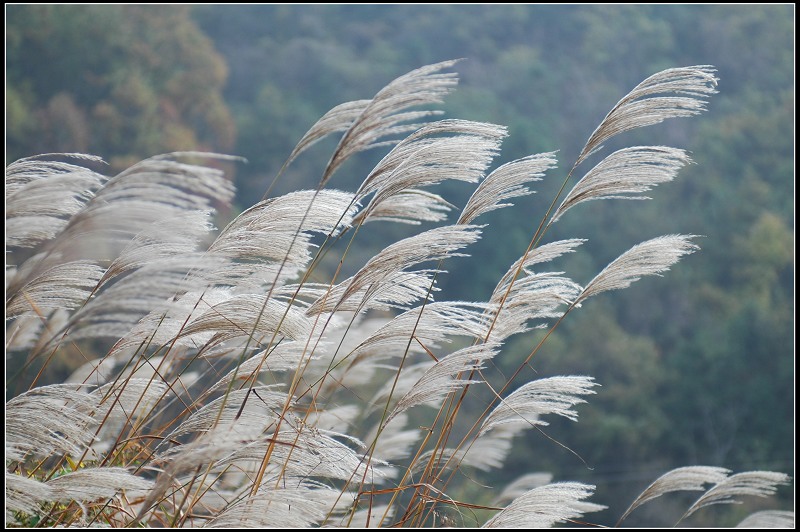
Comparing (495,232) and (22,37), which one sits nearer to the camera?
(22,37)

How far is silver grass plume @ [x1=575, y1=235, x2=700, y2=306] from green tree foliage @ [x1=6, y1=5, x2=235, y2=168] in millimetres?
15558

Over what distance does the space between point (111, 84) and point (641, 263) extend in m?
19.4

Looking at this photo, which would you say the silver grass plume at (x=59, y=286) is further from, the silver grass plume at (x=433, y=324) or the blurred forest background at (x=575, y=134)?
the blurred forest background at (x=575, y=134)

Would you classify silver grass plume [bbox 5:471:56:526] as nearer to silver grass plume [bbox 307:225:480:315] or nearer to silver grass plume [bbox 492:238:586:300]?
silver grass plume [bbox 307:225:480:315]

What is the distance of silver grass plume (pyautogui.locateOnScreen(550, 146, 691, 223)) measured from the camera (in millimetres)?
1821

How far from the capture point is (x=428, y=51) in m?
27.2

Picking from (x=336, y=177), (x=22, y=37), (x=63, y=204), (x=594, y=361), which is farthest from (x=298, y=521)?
(x=336, y=177)

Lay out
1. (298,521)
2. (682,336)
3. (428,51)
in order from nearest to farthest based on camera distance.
Answer: (298,521)
(682,336)
(428,51)

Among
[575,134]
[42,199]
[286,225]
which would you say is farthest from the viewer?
[575,134]

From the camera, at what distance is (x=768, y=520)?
7.53ft

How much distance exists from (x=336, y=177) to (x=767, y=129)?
1439cm

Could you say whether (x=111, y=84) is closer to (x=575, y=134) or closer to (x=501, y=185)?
(x=575, y=134)

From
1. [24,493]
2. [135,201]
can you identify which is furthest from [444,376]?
[24,493]

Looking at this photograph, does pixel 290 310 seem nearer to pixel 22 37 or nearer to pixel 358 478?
pixel 358 478
